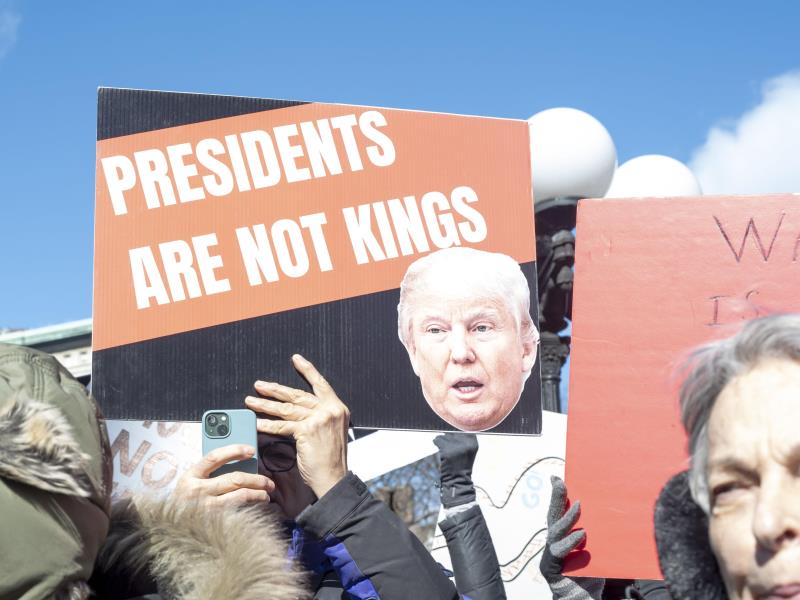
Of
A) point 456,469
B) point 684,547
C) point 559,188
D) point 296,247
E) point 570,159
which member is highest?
point 570,159

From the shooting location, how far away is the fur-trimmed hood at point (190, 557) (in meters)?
1.41

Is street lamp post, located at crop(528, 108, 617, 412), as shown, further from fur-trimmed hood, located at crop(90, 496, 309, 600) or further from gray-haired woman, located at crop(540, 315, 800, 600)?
fur-trimmed hood, located at crop(90, 496, 309, 600)

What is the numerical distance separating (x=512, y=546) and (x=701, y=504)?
3.08 meters

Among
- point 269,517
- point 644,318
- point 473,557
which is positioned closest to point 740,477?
point 269,517

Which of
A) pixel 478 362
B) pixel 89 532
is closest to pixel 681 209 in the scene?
pixel 478 362

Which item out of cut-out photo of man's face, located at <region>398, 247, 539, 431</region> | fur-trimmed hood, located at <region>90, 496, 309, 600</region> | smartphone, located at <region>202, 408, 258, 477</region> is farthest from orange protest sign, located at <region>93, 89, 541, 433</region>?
fur-trimmed hood, located at <region>90, 496, 309, 600</region>

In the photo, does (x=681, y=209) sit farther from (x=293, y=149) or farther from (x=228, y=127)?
(x=228, y=127)

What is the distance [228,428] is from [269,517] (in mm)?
566

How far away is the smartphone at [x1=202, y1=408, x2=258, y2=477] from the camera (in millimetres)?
2146

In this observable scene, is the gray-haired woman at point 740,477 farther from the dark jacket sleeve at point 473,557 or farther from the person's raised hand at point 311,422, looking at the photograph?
the dark jacket sleeve at point 473,557

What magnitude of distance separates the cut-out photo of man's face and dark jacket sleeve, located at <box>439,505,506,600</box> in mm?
604

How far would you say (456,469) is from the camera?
3.32 m

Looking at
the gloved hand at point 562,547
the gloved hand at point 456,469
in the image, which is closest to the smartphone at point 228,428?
the gloved hand at point 562,547

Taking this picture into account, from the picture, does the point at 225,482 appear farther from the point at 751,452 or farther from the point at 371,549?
the point at 751,452
